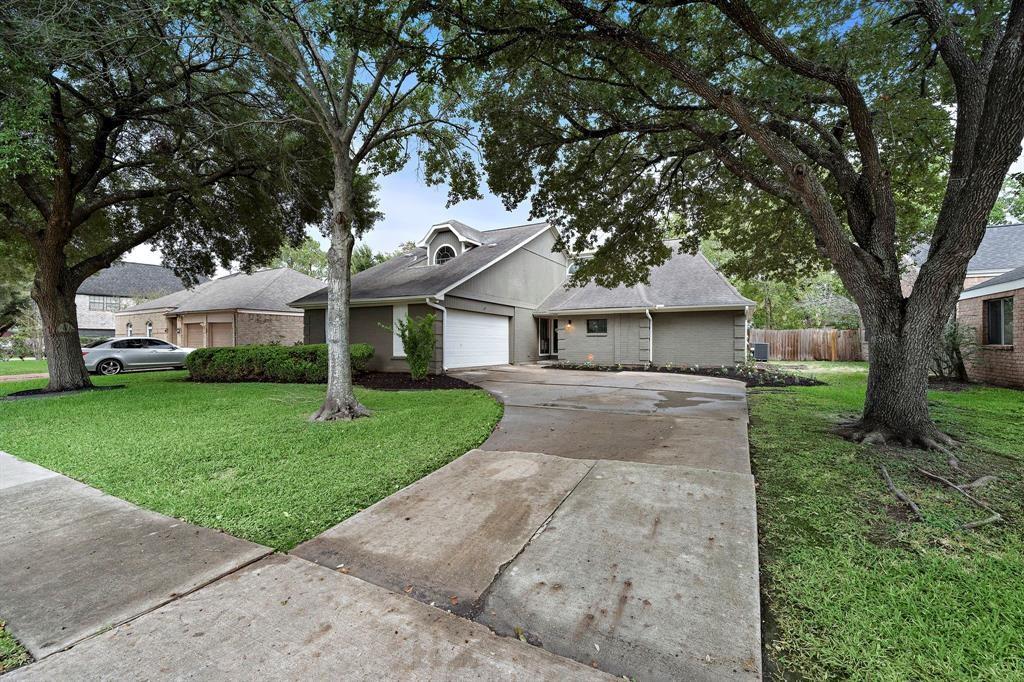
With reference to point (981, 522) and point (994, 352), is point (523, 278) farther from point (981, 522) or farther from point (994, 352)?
point (981, 522)

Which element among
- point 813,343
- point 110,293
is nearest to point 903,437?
point 813,343

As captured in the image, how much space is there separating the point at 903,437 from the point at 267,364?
523 inches

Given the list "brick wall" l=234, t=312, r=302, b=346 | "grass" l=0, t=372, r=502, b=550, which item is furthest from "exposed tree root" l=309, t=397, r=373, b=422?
"brick wall" l=234, t=312, r=302, b=346

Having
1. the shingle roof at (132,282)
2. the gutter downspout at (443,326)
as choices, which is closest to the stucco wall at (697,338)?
the gutter downspout at (443,326)

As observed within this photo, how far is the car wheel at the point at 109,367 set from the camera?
47.7 feet

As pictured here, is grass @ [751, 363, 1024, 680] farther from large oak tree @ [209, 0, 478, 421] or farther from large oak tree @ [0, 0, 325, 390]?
large oak tree @ [0, 0, 325, 390]

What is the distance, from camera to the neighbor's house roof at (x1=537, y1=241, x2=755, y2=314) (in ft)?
47.9

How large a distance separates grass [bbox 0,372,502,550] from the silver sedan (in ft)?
24.5

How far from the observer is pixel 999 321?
9984 mm

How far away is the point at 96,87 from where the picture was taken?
841cm

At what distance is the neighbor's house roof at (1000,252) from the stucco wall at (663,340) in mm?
8895

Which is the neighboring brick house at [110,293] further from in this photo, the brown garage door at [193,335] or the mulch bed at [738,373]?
the mulch bed at [738,373]

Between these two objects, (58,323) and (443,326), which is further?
(443,326)

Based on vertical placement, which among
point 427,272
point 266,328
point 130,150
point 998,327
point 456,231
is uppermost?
point 130,150
